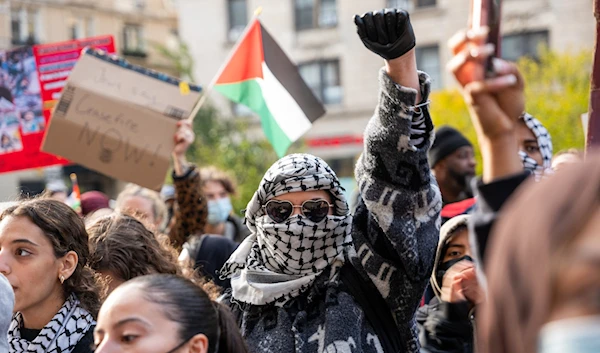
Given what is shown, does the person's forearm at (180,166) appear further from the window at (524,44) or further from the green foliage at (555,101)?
the window at (524,44)

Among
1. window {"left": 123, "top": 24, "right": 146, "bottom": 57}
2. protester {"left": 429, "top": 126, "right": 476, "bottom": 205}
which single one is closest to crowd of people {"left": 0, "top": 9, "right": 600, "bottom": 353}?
protester {"left": 429, "top": 126, "right": 476, "bottom": 205}

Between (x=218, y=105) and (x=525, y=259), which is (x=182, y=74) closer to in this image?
(x=218, y=105)

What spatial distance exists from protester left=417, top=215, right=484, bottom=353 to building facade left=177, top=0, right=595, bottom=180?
24624mm

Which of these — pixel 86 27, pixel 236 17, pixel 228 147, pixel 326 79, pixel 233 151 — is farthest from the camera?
pixel 86 27

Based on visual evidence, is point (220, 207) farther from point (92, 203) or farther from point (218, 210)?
point (92, 203)

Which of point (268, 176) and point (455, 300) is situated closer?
point (455, 300)

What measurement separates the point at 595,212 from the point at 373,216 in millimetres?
1718

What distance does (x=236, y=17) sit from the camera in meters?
33.0

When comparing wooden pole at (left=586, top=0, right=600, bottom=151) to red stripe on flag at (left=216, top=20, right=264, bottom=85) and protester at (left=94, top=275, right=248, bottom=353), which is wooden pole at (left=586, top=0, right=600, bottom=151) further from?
red stripe on flag at (left=216, top=20, right=264, bottom=85)

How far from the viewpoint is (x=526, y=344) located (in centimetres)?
133

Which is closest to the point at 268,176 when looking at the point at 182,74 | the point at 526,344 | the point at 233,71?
the point at 526,344

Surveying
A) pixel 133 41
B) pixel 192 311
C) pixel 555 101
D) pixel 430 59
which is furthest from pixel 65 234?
pixel 133 41

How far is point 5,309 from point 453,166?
3.61m

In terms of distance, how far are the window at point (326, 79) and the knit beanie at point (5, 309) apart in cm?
2835
